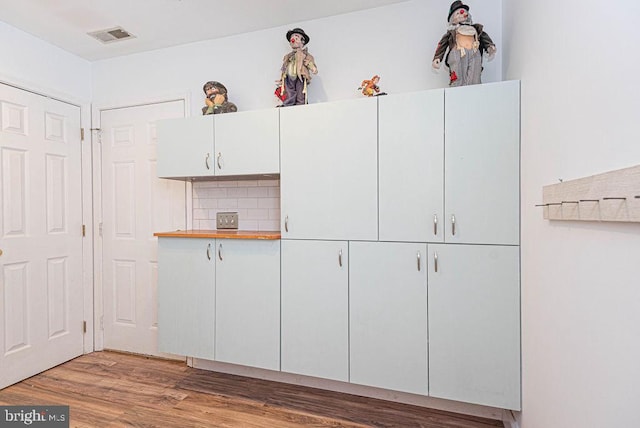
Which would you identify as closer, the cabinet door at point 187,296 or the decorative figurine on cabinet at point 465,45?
the decorative figurine on cabinet at point 465,45

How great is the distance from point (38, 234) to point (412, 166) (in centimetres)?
283

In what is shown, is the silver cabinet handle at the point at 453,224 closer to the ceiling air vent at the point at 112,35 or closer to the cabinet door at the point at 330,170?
the cabinet door at the point at 330,170

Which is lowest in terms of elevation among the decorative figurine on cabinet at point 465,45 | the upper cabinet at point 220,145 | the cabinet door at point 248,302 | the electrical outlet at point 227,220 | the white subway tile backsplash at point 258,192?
the cabinet door at point 248,302

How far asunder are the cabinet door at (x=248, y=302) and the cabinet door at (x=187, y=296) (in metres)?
0.07

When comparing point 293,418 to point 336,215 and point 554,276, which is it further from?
point 554,276

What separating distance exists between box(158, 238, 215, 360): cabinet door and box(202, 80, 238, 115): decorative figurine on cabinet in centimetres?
96

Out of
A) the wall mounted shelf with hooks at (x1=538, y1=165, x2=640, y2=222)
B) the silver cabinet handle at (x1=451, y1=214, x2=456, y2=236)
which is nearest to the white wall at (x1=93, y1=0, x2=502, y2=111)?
the silver cabinet handle at (x1=451, y1=214, x2=456, y2=236)

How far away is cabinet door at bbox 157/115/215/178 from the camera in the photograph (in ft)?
7.73

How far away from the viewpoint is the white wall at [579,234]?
0.80 metres

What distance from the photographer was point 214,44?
2740 millimetres

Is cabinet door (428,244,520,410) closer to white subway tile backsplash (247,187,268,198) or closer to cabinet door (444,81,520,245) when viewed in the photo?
cabinet door (444,81,520,245)

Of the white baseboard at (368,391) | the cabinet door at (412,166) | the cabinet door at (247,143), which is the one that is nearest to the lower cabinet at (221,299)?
the white baseboard at (368,391)

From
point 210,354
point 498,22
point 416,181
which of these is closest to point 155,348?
point 210,354

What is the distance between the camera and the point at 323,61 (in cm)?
247
